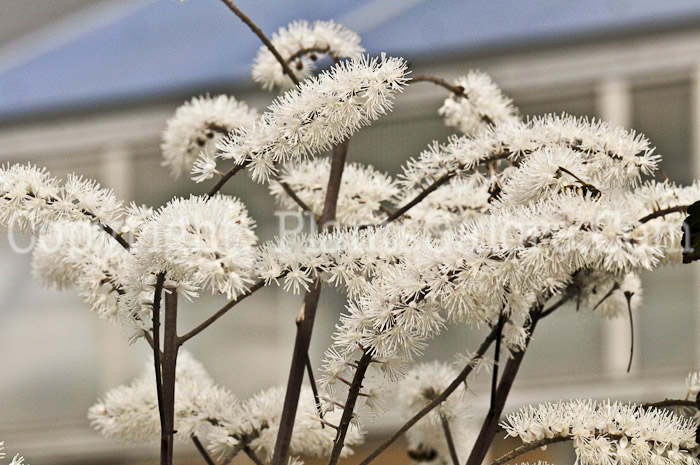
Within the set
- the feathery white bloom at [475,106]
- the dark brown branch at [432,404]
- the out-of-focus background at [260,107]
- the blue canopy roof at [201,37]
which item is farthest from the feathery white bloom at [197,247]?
the blue canopy roof at [201,37]

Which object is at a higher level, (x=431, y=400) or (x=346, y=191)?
(x=346, y=191)

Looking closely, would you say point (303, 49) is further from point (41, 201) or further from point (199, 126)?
point (41, 201)

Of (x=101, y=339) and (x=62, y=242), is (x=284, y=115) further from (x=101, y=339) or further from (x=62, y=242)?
(x=101, y=339)

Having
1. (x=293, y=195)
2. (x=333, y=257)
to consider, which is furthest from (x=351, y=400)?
(x=293, y=195)

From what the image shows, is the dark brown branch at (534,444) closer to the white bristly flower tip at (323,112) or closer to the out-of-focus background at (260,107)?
the white bristly flower tip at (323,112)

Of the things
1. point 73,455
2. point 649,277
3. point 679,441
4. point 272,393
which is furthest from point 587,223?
point 73,455

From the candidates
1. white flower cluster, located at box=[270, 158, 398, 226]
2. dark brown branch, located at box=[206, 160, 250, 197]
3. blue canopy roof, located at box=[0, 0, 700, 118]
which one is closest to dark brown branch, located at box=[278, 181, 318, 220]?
white flower cluster, located at box=[270, 158, 398, 226]
